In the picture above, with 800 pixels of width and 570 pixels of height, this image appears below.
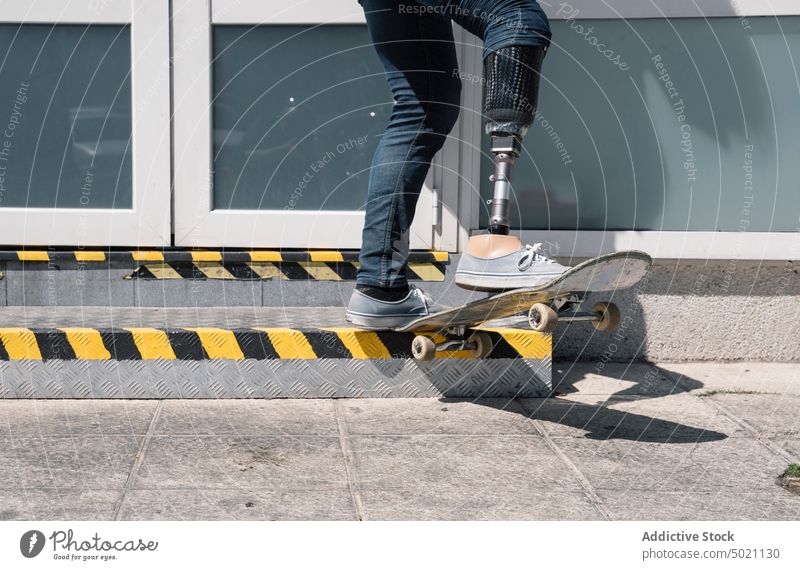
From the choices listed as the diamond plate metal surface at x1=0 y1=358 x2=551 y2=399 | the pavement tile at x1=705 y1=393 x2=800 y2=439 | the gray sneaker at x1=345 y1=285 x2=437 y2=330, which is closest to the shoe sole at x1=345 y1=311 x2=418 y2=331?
the gray sneaker at x1=345 y1=285 x2=437 y2=330

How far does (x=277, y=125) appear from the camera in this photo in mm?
4883

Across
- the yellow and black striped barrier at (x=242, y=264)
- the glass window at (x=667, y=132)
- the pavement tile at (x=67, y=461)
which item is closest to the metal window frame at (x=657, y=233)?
the glass window at (x=667, y=132)

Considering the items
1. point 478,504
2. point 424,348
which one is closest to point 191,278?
point 424,348

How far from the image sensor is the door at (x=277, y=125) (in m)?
4.73

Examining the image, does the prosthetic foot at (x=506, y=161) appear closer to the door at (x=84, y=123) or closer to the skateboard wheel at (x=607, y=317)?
the skateboard wheel at (x=607, y=317)

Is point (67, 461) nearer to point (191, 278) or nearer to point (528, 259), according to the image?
point (528, 259)

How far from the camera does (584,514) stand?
2646 mm

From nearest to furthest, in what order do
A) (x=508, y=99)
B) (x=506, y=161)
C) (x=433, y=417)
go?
(x=508, y=99)
(x=506, y=161)
(x=433, y=417)

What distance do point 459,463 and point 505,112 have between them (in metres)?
1.11

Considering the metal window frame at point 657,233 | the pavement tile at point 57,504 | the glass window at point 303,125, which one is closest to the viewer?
the pavement tile at point 57,504

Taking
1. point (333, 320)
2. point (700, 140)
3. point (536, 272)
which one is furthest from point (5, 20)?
point (700, 140)

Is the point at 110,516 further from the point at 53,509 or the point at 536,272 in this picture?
the point at 536,272

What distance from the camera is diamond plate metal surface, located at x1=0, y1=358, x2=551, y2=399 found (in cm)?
372

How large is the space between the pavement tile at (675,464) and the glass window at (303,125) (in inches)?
79.3
